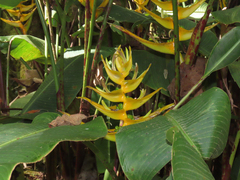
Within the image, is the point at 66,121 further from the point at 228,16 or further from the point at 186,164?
the point at 228,16

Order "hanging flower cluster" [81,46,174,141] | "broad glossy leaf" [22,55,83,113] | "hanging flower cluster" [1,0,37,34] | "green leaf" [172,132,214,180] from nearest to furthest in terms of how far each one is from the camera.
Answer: "green leaf" [172,132,214,180] → "hanging flower cluster" [81,46,174,141] → "broad glossy leaf" [22,55,83,113] → "hanging flower cluster" [1,0,37,34]

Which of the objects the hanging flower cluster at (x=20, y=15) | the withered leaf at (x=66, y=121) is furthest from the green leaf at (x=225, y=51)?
the hanging flower cluster at (x=20, y=15)

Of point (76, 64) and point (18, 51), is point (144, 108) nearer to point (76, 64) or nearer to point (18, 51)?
point (76, 64)

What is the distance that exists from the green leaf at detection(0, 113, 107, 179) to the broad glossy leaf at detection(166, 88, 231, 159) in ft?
0.54

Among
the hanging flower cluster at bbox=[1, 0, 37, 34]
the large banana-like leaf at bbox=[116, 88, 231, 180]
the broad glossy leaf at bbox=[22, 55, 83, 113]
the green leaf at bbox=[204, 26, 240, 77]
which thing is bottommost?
the broad glossy leaf at bbox=[22, 55, 83, 113]

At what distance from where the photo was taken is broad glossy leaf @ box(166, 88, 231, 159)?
1.26 ft

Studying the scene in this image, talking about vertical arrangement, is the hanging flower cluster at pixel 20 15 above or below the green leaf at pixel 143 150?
above

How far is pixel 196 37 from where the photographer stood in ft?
2.00

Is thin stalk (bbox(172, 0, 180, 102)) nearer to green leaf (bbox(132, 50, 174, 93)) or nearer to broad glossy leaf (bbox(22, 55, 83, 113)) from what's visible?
green leaf (bbox(132, 50, 174, 93))

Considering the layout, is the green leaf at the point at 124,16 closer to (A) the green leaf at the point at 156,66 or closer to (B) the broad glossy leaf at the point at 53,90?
(A) the green leaf at the point at 156,66

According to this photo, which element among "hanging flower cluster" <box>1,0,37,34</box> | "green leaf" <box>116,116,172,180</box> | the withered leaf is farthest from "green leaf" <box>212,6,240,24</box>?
"hanging flower cluster" <box>1,0,37,34</box>

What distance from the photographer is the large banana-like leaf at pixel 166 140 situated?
0.38 metres

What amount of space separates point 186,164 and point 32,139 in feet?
0.90

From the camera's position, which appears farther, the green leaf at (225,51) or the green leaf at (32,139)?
the green leaf at (225,51)
